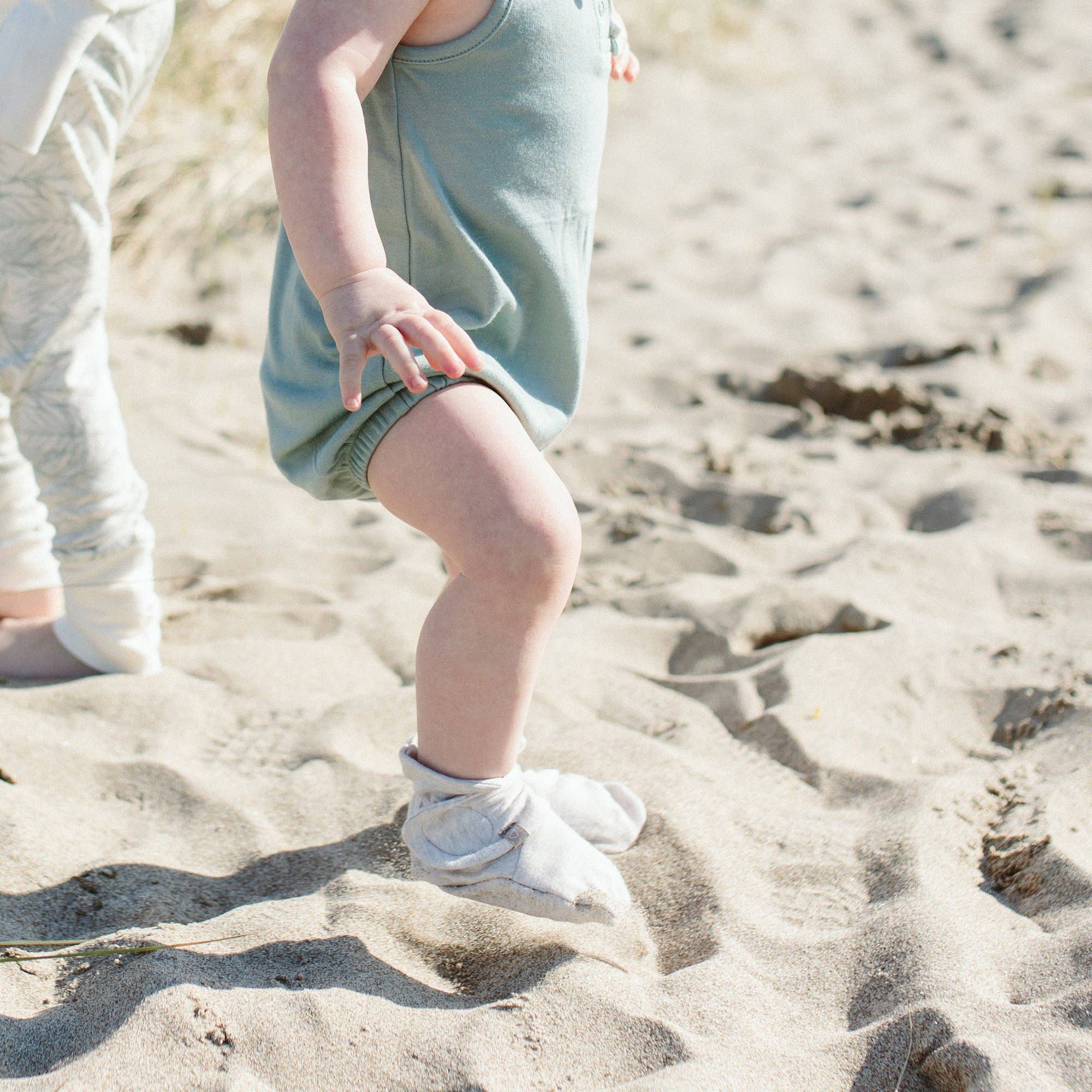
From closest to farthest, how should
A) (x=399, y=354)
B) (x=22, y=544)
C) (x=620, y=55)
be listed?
(x=399, y=354) < (x=620, y=55) < (x=22, y=544)

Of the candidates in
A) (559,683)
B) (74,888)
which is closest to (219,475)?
(559,683)

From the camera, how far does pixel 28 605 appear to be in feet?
7.59

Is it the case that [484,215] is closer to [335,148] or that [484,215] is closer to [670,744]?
[335,148]

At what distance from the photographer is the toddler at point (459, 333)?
1331mm

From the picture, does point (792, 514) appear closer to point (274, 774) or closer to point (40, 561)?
point (274, 774)

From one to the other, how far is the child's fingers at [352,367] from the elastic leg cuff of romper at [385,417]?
0.45 feet

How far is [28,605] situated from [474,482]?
4.33ft

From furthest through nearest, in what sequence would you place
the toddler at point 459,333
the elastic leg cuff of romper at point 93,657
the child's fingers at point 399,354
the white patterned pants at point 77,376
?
the elastic leg cuff of romper at point 93,657, the white patterned pants at point 77,376, the toddler at point 459,333, the child's fingers at point 399,354

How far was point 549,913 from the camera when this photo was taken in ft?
4.91

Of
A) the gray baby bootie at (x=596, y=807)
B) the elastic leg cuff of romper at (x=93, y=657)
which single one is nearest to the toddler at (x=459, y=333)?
the gray baby bootie at (x=596, y=807)

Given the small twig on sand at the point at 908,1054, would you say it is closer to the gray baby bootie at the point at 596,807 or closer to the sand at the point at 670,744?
the sand at the point at 670,744

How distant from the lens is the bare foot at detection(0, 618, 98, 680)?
2.17 m

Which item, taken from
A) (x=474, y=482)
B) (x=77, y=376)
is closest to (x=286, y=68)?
(x=474, y=482)

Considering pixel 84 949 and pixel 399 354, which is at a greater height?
pixel 399 354
